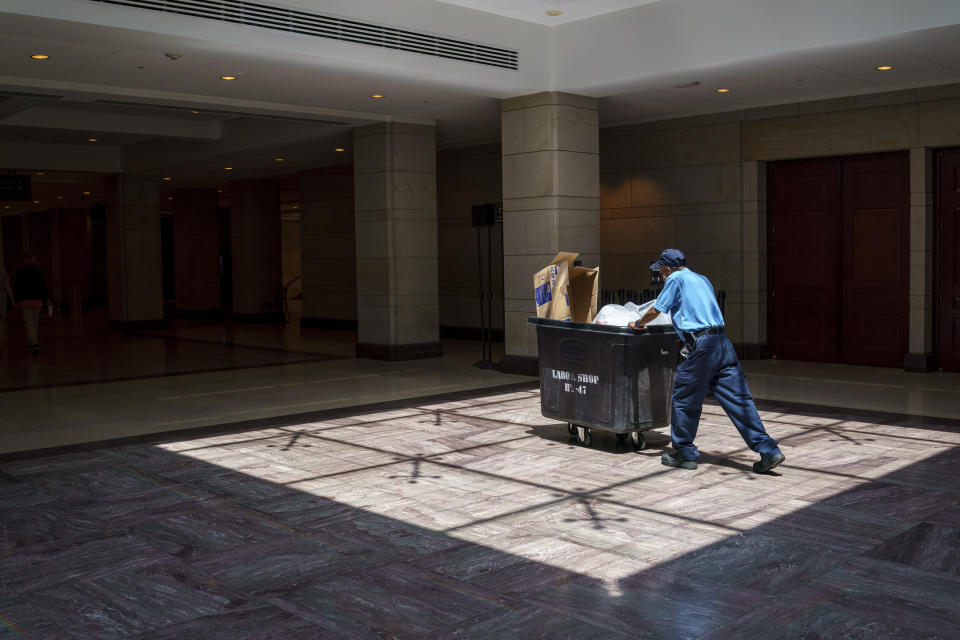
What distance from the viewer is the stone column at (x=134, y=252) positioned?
61.7 ft

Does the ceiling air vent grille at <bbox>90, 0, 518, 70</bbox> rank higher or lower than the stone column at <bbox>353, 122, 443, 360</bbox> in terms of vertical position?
higher

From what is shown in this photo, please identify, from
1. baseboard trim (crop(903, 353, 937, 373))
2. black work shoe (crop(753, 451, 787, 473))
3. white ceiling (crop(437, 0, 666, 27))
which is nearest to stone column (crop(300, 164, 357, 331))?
white ceiling (crop(437, 0, 666, 27))

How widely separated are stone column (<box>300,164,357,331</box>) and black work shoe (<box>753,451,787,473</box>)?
41.9ft

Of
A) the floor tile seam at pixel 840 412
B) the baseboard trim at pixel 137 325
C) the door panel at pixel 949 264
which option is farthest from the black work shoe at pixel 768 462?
the baseboard trim at pixel 137 325

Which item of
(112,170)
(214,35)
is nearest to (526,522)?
(214,35)

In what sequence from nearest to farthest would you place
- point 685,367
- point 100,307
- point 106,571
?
point 106,571 → point 685,367 → point 100,307

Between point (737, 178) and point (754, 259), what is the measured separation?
108 cm

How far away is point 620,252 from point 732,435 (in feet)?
Answer: 21.3

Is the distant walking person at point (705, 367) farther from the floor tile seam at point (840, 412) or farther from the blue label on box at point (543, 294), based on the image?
the floor tile seam at point (840, 412)

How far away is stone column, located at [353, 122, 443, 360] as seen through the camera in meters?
12.6

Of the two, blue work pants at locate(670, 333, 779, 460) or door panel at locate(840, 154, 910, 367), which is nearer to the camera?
blue work pants at locate(670, 333, 779, 460)

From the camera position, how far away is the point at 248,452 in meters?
6.86

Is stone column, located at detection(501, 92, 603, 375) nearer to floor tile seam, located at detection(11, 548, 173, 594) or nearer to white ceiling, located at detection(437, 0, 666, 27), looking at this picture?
white ceiling, located at detection(437, 0, 666, 27)

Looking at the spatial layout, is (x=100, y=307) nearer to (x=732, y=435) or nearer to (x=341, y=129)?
(x=341, y=129)
